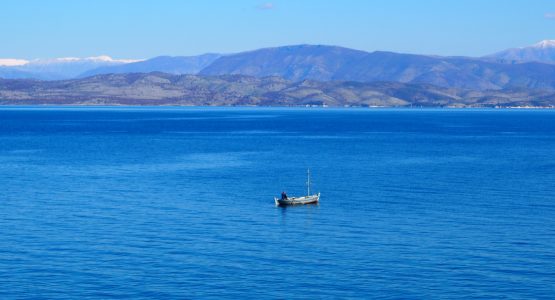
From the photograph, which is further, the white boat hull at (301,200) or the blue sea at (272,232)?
the white boat hull at (301,200)

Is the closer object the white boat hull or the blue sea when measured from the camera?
the blue sea

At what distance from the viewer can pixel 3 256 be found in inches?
2623

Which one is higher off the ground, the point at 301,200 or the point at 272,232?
the point at 301,200

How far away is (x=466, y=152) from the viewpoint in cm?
17762

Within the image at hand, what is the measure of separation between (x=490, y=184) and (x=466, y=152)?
63936 millimetres

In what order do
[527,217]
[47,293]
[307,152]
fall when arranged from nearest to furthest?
[47,293], [527,217], [307,152]

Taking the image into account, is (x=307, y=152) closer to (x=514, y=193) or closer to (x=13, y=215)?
(x=514, y=193)

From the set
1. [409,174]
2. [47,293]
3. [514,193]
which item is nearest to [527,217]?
[514,193]

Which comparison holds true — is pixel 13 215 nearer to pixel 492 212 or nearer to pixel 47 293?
pixel 47 293

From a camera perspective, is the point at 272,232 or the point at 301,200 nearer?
the point at 272,232

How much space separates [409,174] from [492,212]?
38.8 m

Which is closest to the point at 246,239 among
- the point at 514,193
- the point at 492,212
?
the point at 492,212

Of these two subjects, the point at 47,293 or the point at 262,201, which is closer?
the point at 47,293

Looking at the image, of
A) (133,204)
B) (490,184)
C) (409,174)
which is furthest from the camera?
(409,174)
